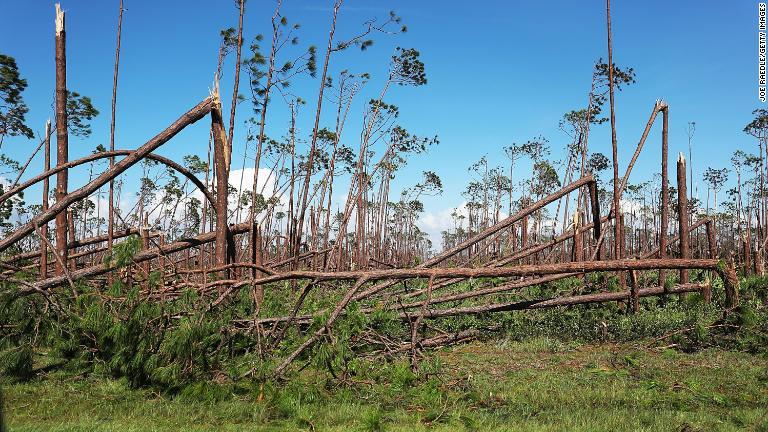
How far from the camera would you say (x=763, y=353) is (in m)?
6.77

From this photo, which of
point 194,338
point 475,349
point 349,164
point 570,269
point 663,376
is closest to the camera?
point 194,338

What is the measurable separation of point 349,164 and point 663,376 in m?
22.2

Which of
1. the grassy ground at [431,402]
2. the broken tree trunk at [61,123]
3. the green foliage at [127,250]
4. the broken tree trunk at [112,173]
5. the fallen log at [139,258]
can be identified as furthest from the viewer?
the broken tree trunk at [61,123]

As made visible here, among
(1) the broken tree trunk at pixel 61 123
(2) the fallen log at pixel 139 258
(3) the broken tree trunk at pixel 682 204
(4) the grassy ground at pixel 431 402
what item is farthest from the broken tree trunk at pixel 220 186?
(3) the broken tree trunk at pixel 682 204

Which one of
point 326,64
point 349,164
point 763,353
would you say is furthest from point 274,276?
point 349,164

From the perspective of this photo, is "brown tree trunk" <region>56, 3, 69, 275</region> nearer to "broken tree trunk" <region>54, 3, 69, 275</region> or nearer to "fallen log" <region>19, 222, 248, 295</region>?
"broken tree trunk" <region>54, 3, 69, 275</region>

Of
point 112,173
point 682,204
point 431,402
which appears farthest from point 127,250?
point 682,204

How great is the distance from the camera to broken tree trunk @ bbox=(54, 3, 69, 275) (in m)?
7.55

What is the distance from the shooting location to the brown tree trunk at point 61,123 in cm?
755

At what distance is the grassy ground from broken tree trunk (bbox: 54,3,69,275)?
8.66 ft

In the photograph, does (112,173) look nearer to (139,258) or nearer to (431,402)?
(139,258)

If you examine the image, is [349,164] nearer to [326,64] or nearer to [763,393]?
[326,64]

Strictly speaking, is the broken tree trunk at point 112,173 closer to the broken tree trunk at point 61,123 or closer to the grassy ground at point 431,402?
the broken tree trunk at point 61,123

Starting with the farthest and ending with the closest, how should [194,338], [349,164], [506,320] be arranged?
[349,164]
[506,320]
[194,338]
